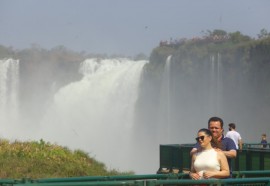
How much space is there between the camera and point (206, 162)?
7340mm

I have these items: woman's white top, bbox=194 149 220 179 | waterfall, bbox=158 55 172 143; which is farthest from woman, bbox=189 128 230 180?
waterfall, bbox=158 55 172 143

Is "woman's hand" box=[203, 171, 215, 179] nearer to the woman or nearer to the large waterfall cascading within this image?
the woman

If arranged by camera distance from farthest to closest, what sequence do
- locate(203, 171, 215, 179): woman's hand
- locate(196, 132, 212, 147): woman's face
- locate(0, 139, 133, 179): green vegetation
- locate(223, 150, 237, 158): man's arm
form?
locate(0, 139, 133, 179): green vegetation, locate(223, 150, 237, 158): man's arm, locate(196, 132, 212, 147): woman's face, locate(203, 171, 215, 179): woman's hand

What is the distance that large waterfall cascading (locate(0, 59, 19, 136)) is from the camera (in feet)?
303

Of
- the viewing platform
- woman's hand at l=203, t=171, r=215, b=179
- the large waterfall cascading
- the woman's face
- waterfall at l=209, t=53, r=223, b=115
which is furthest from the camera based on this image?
the large waterfall cascading

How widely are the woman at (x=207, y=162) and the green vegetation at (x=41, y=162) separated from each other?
982 centimetres

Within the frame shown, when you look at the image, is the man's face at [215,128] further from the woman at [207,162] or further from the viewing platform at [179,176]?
the viewing platform at [179,176]

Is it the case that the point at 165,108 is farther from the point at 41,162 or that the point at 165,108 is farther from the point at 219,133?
the point at 219,133

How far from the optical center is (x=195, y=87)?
70562 millimetres

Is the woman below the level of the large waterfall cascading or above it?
below

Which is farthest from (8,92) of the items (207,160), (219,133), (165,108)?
(207,160)

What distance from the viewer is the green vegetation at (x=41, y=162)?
17312 millimetres

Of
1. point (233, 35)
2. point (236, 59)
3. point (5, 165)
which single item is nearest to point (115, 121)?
point (233, 35)

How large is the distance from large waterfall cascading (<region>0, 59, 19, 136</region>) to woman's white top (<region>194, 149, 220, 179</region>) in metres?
85.7
